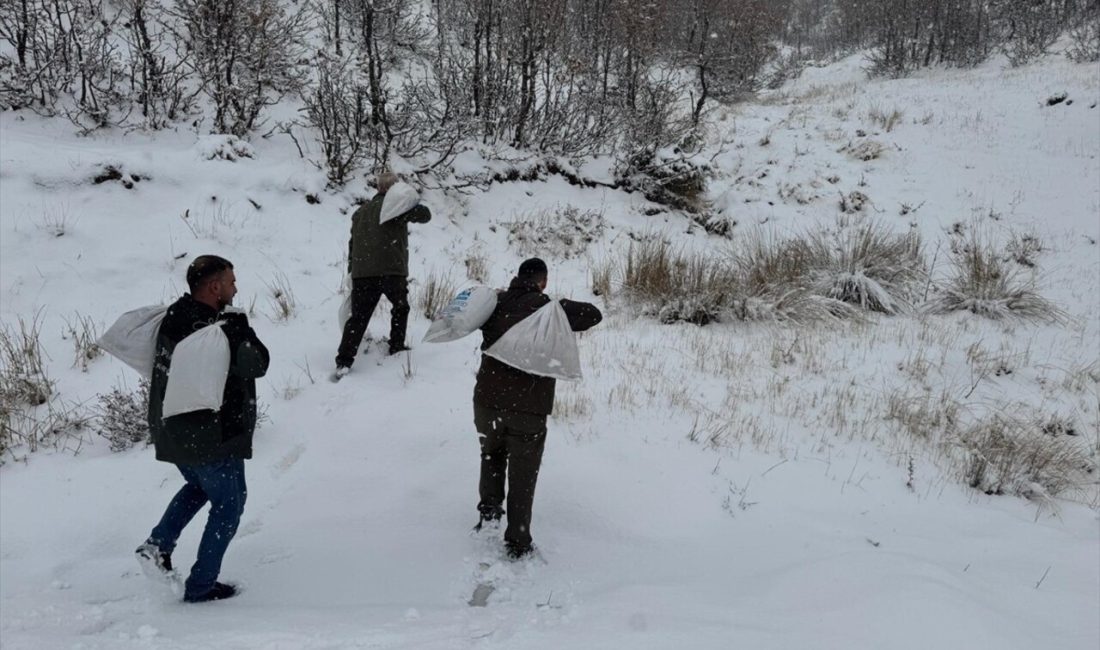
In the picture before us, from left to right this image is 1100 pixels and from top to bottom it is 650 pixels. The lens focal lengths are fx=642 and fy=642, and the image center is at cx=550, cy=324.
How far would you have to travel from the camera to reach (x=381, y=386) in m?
5.15

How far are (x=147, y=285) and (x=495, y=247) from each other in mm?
4442

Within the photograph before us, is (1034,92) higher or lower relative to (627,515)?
higher

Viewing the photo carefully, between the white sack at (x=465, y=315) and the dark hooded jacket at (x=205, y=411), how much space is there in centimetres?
81

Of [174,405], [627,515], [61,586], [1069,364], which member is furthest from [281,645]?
[1069,364]

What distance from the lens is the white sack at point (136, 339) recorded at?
2629 millimetres

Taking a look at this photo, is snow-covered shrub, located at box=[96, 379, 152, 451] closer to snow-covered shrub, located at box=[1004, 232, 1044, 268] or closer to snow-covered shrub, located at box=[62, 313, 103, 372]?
snow-covered shrub, located at box=[62, 313, 103, 372]

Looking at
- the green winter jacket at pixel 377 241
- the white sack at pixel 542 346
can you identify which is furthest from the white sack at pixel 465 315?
the green winter jacket at pixel 377 241

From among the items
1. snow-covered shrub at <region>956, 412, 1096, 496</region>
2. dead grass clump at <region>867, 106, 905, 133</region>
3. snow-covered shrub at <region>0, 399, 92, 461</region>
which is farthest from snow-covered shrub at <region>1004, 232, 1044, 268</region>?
snow-covered shrub at <region>0, 399, 92, 461</region>

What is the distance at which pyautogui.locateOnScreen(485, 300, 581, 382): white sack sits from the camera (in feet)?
9.73

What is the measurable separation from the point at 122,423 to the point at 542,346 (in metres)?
3.16

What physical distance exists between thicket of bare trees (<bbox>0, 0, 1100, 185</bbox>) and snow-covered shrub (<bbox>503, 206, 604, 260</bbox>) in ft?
5.21

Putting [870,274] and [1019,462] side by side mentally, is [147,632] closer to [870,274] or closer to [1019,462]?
[1019,462]

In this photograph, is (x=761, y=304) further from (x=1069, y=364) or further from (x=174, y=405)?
(x=174, y=405)

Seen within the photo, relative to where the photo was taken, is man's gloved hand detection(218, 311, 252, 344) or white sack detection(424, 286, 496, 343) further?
white sack detection(424, 286, 496, 343)
